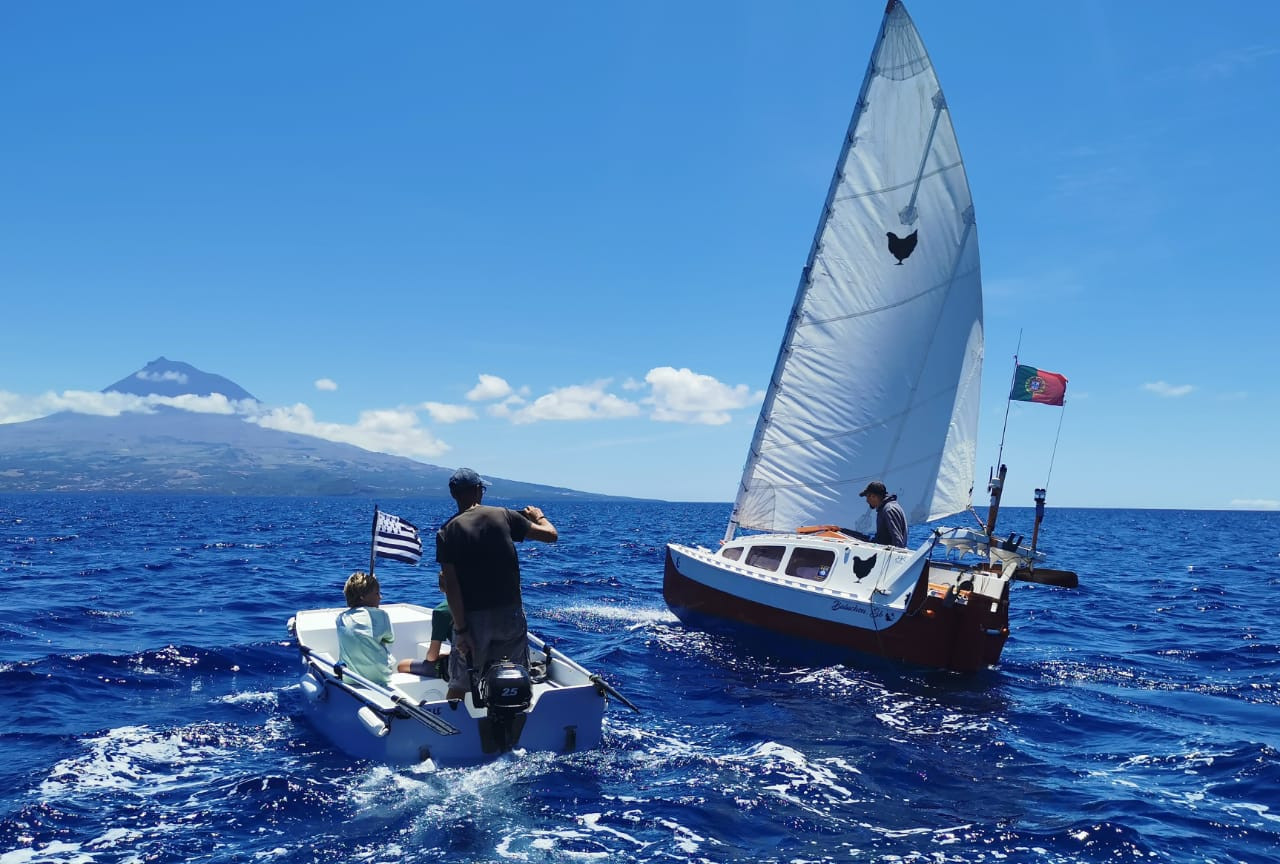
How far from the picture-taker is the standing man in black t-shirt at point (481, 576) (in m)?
8.69

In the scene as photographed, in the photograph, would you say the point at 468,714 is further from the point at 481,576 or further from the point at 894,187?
the point at 894,187

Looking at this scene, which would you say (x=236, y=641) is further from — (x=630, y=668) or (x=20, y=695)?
(x=630, y=668)

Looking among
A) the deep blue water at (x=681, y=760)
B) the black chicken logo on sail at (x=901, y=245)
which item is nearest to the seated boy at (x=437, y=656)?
the deep blue water at (x=681, y=760)

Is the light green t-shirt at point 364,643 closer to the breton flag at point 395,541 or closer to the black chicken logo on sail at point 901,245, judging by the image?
the breton flag at point 395,541

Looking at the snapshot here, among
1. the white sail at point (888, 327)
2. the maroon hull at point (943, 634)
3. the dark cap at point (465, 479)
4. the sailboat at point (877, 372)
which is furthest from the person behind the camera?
the white sail at point (888, 327)

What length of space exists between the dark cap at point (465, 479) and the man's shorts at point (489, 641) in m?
1.42

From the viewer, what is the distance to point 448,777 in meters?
8.56

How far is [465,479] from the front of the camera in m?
8.91

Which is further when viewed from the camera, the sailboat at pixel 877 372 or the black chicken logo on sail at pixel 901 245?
the black chicken logo on sail at pixel 901 245

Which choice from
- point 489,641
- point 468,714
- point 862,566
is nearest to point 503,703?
point 468,714

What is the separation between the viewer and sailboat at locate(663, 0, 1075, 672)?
17.7 metres

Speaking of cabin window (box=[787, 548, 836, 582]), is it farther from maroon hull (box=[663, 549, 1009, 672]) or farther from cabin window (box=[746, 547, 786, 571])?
maroon hull (box=[663, 549, 1009, 672])

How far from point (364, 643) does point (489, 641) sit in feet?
6.56

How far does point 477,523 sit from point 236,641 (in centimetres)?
1034
